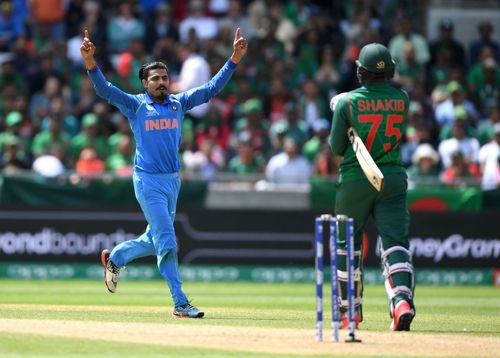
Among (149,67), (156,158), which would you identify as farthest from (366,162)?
(149,67)

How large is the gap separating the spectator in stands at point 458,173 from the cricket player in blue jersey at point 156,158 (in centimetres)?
970

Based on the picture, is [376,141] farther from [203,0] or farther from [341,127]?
[203,0]

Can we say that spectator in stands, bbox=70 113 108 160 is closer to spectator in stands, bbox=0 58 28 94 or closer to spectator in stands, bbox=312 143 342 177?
spectator in stands, bbox=0 58 28 94

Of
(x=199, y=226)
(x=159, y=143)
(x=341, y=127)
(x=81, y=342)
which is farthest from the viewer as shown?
(x=199, y=226)

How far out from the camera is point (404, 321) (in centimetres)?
1056

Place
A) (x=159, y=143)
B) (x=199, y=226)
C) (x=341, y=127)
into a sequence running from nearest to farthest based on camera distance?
(x=341, y=127), (x=159, y=143), (x=199, y=226)

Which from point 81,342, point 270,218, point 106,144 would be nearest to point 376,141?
point 81,342

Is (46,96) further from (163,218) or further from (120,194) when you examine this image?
(163,218)

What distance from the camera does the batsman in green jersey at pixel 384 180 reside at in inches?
420

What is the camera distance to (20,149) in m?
21.9

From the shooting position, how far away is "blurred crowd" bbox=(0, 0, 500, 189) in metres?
21.7

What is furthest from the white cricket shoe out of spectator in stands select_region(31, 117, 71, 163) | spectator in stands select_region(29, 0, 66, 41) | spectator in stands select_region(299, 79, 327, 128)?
spectator in stands select_region(29, 0, 66, 41)

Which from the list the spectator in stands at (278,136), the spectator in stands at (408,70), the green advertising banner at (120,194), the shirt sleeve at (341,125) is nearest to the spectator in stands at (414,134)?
the green advertising banner at (120,194)

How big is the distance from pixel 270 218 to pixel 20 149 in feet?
15.8
